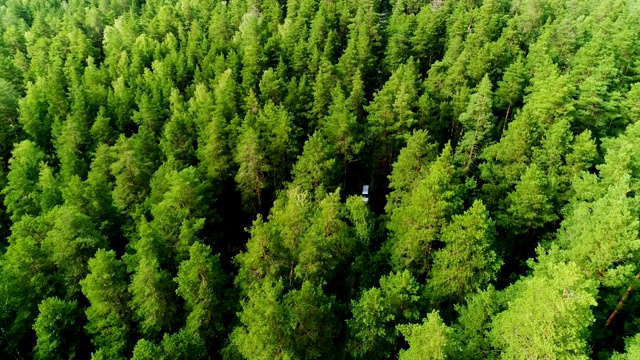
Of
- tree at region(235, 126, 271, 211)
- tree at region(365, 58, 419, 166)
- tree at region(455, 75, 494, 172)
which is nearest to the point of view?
tree at region(455, 75, 494, 172)

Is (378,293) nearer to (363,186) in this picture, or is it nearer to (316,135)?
(316,135)

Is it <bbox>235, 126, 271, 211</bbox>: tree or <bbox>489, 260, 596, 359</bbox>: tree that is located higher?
<bbox>489, 260, 596, 359</bbox>: tree

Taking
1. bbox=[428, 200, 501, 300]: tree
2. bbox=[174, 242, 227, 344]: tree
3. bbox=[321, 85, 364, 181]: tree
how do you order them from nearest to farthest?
bbox=[428, 200, 501, 300]: tree < bbox=[174, 242, 227, 344]: tree < bbox=[321, 85, 364, 181]: tree

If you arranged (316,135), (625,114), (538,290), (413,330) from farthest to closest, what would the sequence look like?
1. (625,114)
2. (316,135)
3. (413,330)
4. (538,290)

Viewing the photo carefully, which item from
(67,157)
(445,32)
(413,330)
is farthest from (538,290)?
(445,32)

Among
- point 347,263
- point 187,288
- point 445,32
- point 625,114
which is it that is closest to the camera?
point 187,288

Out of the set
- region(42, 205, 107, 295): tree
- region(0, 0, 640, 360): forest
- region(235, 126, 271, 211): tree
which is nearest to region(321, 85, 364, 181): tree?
region(0, 0, 640, 360): forest

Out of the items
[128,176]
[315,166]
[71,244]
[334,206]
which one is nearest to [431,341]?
[334,206]

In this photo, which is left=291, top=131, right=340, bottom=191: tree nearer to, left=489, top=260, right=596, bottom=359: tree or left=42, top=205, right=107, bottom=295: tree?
left=42, top=205, right=107, bottom=295: tree
